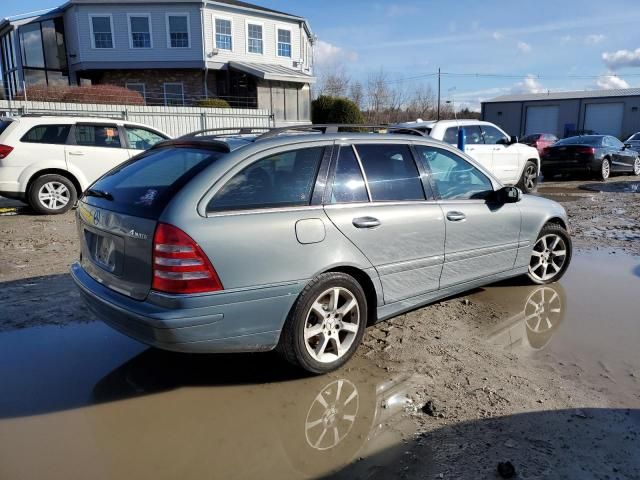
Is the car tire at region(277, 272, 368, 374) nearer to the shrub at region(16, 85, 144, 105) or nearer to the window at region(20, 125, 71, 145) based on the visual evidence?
the window at region(20, 125, 71, 145)

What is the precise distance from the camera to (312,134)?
3.86m

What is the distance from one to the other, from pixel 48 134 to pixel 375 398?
27.7 feet

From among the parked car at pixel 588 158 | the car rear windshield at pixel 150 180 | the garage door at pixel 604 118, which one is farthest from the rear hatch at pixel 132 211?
the garage door at pixel 604 118

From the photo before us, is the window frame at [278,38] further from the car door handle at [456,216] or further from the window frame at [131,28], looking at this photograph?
the car door handle at [456,216]

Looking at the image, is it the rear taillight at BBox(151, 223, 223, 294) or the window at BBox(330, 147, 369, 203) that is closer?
the rear taillight at BBox(151, 223, 223, 294)

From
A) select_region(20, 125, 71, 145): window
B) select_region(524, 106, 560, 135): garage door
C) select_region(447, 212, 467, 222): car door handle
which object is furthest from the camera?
select_region(524, 106, 560, 135): garage door

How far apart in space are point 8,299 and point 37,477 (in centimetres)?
300

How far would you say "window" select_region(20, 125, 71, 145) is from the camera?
9055 mm

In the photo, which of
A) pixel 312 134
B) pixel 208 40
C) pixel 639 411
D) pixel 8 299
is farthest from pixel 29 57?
pixel 639 411

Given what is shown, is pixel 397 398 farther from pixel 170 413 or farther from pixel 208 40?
pixel 208 40

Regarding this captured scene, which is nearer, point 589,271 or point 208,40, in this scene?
point 589,271

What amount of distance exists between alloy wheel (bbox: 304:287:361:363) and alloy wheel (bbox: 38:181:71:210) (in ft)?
25.2

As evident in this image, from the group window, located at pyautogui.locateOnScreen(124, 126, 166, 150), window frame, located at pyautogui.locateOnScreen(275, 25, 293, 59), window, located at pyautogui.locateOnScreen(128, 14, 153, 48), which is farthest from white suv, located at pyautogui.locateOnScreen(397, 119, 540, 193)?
window frame, located at pyautogui.locateOnScreen(275, 25, 293, 59)

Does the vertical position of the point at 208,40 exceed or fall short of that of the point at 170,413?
it exceeds it
